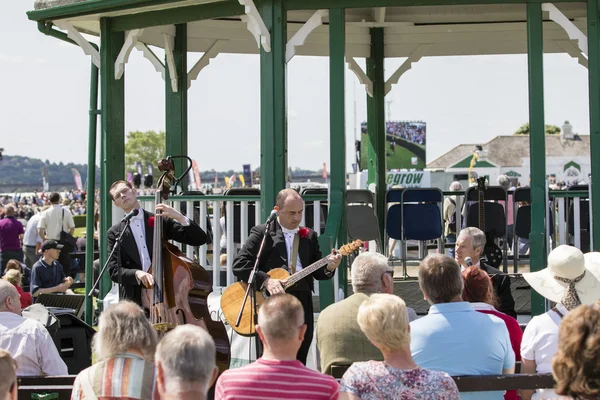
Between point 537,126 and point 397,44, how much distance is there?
489 centimetres

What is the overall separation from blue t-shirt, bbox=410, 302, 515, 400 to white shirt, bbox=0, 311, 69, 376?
2449 mm

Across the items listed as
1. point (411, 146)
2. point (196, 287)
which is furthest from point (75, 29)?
point (411, 146)

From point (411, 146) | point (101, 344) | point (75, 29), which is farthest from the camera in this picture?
point (411, 146)

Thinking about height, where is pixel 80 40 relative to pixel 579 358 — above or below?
above

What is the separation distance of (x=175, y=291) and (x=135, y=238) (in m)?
0.72

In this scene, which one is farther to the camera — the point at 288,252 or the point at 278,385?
the point at 288,252

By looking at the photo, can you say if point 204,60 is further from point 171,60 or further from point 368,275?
point 368,275

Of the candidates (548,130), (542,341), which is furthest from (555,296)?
(548,130)

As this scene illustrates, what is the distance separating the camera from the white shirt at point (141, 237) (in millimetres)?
7578

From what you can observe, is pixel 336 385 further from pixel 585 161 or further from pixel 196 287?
pixel 585 161

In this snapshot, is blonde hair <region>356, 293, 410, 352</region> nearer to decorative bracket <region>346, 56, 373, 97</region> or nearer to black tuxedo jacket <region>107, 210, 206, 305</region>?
black tuxedo jacket <region>107, 210, 206, 305</region>

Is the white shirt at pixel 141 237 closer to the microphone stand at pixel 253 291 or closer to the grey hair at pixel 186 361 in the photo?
the microphone stand at pixel 253 291

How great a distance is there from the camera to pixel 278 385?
4.10m

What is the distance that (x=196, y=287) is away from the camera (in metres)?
7.23
